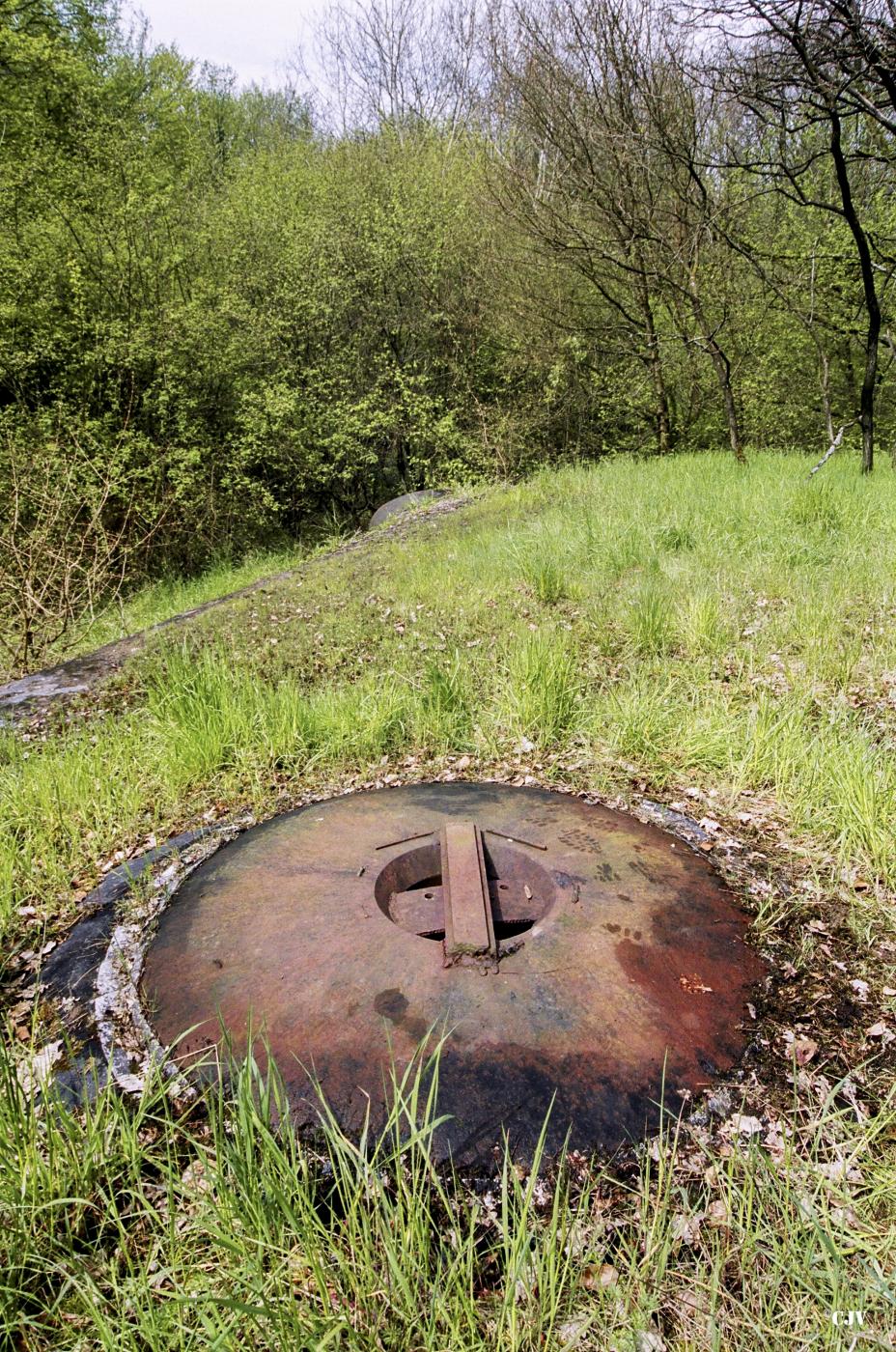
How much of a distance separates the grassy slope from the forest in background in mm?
4126

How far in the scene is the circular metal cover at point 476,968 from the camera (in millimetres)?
1436

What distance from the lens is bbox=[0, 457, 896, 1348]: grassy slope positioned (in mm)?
1205

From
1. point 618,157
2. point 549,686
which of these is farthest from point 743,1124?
point 618,157

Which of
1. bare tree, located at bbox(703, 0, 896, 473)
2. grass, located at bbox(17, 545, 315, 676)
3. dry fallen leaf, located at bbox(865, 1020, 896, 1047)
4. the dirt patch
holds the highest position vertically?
bare tree, located at bbox(703, 0, 896, 473)

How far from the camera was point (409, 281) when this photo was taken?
43.3 ft

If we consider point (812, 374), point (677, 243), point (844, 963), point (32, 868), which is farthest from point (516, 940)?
point (812, 374)

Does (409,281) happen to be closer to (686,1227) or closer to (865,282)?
(865,282)

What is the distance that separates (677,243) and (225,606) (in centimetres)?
866

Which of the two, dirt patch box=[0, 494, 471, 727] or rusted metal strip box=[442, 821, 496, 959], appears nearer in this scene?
rusted metal strip box=[442, 821, 496, 959]

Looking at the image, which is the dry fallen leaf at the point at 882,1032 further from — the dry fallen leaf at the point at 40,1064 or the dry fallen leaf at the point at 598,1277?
the dry fallen leaf at the point at 40,1064

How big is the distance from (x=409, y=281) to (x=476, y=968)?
14.0 metres

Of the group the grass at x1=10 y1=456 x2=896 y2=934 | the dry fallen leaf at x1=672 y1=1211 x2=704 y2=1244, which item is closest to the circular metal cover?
the dry fallen leaf at x1=672 y1=1211 x2=704 y2=1244

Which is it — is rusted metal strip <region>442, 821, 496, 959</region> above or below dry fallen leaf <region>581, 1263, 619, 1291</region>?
above

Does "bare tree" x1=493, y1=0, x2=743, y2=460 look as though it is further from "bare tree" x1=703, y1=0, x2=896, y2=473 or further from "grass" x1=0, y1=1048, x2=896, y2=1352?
"grass" x1=0, y1=1048, x2=896, y2=1352
